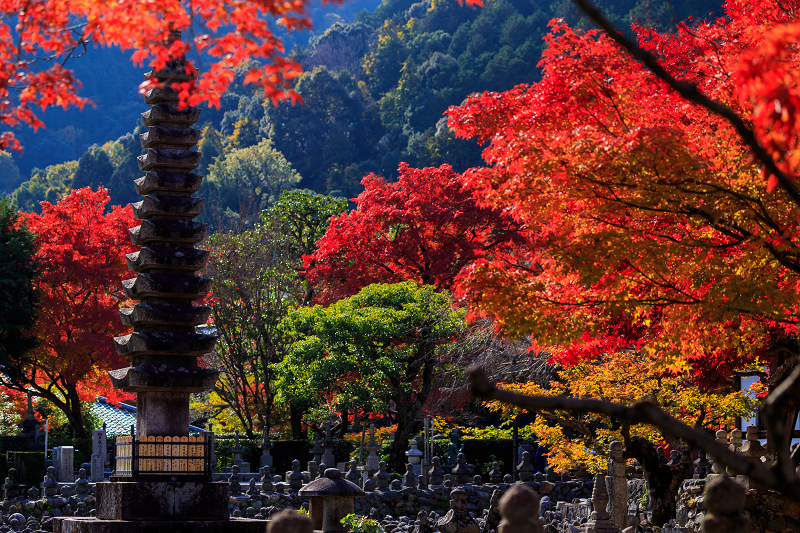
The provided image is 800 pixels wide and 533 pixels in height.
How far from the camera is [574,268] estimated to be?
9.18m

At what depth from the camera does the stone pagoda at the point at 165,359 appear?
11.6 metres

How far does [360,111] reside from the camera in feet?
255

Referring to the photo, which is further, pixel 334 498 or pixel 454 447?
pixel 454 447

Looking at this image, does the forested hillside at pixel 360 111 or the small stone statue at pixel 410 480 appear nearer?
the small stone statue at pixel 410 480

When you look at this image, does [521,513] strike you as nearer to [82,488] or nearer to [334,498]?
[334,498]

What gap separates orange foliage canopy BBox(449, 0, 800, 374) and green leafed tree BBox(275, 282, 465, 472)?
14.0 m

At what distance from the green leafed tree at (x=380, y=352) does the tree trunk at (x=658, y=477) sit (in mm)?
9991

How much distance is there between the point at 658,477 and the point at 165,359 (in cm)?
811

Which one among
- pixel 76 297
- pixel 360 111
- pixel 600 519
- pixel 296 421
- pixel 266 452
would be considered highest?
pixel 360 111

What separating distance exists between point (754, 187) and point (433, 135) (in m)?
58.6

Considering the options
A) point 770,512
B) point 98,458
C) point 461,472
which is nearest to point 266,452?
point 98,458

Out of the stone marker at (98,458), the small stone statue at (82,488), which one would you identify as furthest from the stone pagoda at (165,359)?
the stone marker at (98,458)

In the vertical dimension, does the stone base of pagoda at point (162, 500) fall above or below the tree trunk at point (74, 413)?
below

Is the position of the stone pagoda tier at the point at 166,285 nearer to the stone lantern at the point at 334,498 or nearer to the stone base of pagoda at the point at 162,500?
the stone base of pagoda at the point at 162,500
